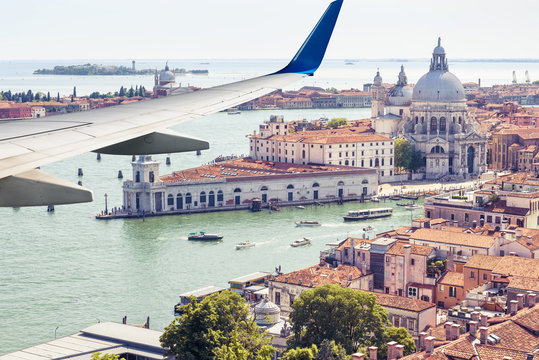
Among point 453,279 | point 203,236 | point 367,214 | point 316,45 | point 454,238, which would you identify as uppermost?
point 316,45

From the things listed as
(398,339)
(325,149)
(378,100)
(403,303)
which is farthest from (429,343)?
(378,100)

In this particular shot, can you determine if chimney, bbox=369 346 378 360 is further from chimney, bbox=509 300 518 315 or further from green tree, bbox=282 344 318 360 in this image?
chimney, bbox=509 300 518 315

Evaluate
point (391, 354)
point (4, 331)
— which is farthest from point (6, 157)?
point (4, 331)

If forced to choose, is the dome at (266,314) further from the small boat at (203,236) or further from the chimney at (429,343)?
the small boat at (203,236)

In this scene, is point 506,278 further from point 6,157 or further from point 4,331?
point 6,157

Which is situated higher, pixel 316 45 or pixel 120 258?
pixel 316 45

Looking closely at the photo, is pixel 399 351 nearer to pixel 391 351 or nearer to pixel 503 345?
pixel 391 351
